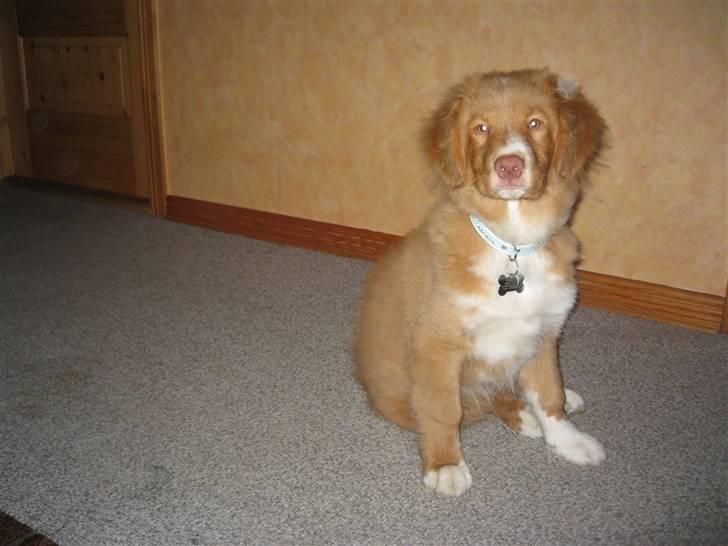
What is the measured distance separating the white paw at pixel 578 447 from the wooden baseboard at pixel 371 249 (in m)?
1.09

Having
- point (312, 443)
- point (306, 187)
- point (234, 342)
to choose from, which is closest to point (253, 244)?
point (306, 187)

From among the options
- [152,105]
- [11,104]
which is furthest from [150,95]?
[11,104]

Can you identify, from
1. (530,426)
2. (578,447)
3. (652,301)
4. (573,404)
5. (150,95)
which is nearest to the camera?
(578,447)

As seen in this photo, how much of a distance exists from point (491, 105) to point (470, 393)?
79 cm

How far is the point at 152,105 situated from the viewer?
157 inches

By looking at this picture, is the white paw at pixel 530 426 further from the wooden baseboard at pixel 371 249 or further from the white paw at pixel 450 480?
the wooden baseboard at pixel 371 249

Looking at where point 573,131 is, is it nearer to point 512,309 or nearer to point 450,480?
point 512,309

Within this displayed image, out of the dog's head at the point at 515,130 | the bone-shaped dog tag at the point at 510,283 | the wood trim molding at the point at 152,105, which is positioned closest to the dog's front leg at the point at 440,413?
the bone-shaped dog tag at the point at 510,283

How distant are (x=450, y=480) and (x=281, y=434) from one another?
1.73 ft

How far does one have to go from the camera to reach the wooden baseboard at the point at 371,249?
262cm

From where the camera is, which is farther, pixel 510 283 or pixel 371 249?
pixel 371 249

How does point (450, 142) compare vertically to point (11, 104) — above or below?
above

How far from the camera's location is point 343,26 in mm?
3154

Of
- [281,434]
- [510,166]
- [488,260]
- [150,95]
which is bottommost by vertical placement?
[281,434]
